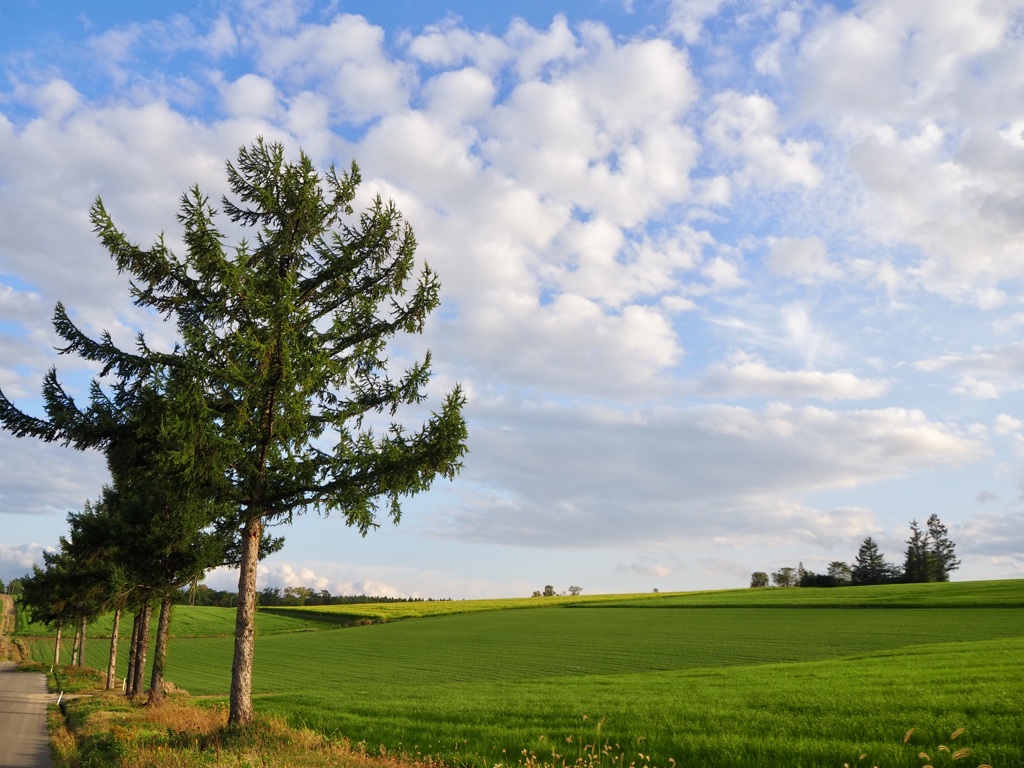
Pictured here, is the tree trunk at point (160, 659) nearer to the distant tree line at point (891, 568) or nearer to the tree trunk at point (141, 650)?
the tree trunk at point (141, 650)

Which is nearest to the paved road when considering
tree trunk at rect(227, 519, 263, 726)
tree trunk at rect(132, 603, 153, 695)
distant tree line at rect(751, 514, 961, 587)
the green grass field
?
tree trunk at rect(132, 603, 153, 695)

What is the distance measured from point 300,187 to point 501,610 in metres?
83.8

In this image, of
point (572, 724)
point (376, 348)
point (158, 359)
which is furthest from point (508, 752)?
point (158, 359)

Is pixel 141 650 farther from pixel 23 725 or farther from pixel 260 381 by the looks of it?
pixel 260 381

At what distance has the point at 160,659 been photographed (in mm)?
24359

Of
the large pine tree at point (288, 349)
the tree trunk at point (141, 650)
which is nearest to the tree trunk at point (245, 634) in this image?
the large pine tree at point (288, 349)

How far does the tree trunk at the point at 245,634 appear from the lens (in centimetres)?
1408

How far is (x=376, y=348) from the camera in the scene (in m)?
15.8

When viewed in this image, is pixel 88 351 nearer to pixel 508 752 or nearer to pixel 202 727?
pixel 202 727

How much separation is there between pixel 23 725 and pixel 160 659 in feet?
13.8

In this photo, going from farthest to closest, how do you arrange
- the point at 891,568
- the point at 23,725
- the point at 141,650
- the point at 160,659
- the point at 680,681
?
the point at 891,568, the point at 141,650, the point at 680,681, the point at 160,659, the point at 23,725

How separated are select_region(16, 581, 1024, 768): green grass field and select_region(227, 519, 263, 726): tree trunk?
2.84 m

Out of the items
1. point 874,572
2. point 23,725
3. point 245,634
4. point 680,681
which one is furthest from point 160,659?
point 874,572

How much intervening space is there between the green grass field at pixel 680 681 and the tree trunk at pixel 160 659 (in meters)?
3.54
